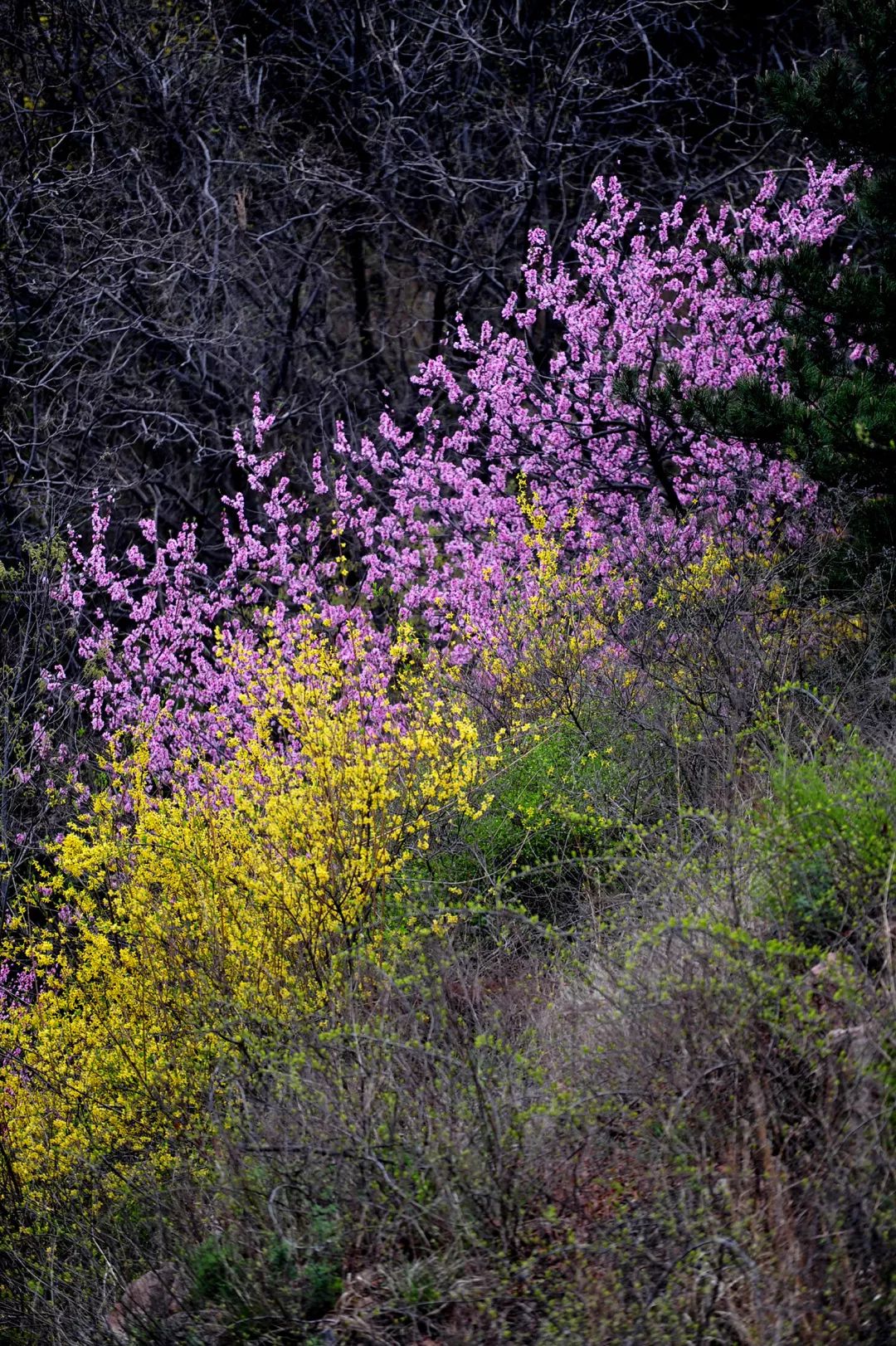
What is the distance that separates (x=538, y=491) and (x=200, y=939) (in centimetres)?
400

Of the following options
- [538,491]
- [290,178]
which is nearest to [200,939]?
[538,491]

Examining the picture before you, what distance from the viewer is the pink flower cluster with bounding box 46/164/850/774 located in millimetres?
7766

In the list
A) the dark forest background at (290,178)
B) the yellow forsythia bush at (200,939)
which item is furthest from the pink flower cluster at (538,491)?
the yellow forsythia bush at (200,939)

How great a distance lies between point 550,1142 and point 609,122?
1086 centimetres

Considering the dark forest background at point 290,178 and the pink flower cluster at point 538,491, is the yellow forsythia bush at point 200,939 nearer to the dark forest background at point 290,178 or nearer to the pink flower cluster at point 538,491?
the pink flower cluster at point 538,491

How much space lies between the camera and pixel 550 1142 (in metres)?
3.46

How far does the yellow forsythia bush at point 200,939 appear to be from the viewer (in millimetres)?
4438

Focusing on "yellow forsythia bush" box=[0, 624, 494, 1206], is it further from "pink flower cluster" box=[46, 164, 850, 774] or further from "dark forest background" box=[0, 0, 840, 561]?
"dark forest background" box=[0, 0, 840, 561]

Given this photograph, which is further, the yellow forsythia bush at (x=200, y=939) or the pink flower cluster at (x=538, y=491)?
the pink flower cluster at (x=538, y=491)

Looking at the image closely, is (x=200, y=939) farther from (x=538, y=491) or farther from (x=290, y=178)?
(x=290, y=178)

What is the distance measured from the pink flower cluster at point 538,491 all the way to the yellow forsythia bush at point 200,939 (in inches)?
70.1

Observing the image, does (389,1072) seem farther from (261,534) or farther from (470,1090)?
(261,534)

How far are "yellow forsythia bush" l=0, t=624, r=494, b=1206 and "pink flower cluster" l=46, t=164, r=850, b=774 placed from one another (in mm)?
1780

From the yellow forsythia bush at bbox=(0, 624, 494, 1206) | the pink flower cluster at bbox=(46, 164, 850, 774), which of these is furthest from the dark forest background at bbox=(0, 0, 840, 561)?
the yellow forsythia bush at bbox=(0, 624, 494, 1206)
